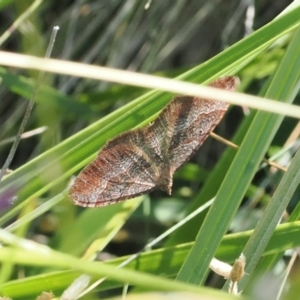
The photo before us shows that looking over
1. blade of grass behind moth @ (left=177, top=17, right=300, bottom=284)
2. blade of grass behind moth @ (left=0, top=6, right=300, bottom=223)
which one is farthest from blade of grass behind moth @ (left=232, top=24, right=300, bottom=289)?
blade of grass behind moth @ (left=0, top=6, right=300, bottom=223)

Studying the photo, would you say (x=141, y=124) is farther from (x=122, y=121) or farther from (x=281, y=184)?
(x=281, y=184)

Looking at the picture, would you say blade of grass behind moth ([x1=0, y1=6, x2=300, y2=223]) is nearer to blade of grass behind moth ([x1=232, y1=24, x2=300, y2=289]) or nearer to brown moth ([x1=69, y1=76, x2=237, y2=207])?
brown moth ([x1=69, y1=76, x2=237, y2=207])

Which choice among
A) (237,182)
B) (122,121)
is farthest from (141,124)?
(237,182)

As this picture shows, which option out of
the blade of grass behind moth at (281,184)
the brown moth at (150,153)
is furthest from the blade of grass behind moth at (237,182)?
the brown moth at (150,153)

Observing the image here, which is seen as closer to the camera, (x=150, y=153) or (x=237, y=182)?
(x=237, y=182)
